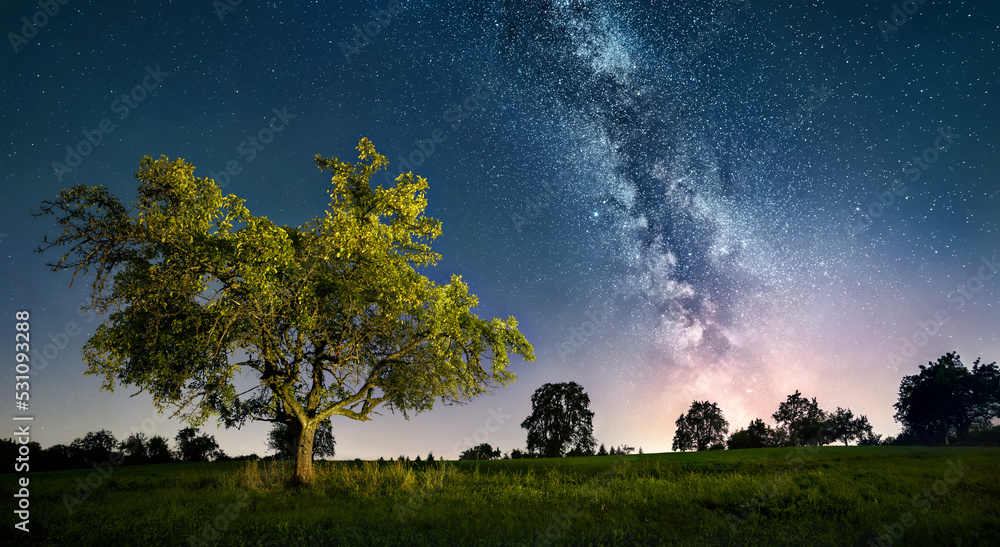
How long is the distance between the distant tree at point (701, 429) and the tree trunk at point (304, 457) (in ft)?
278

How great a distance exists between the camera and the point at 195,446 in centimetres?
6475

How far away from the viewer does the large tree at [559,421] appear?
229 ft

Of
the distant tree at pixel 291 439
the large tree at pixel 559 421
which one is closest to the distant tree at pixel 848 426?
the large tree at pixel 559 421

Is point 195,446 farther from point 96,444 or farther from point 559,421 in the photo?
→ point 559,421

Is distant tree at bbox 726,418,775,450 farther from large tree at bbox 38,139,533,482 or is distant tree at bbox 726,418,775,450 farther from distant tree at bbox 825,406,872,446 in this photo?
large tree at bbox 38,139,533,482

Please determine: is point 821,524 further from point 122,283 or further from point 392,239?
point 122,283

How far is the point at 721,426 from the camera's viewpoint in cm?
9000

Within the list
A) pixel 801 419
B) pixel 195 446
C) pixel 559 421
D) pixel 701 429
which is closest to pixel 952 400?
pixel 801 419

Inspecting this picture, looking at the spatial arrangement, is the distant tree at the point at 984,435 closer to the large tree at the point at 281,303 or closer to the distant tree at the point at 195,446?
the large tree at the point at 281,303

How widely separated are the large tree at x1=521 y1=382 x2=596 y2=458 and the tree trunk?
5497 centimetres

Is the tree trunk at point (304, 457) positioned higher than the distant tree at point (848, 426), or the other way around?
the tree trunk at point (304, 457)

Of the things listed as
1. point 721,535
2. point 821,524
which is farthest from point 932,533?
point 721,535

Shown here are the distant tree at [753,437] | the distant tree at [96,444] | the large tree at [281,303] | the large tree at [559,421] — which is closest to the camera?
the large tree at [281,303]

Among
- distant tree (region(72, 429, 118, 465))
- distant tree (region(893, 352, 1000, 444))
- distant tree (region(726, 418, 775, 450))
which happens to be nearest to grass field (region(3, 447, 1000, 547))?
distant tree (region(72, 429, 118, 465))
